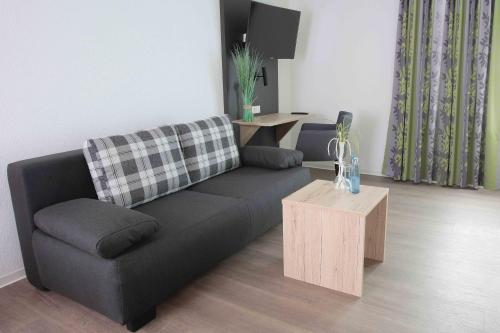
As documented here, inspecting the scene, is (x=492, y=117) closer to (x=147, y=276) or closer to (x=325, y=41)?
(x=325, y=41)

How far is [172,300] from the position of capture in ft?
7.16

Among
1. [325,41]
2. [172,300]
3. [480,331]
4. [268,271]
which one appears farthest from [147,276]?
[325,41]

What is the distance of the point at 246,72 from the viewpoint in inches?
154

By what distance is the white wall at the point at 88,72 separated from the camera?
2322 mm

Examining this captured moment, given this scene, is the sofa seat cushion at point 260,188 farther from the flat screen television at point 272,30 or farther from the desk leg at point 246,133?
the flat screen television at point 272,30

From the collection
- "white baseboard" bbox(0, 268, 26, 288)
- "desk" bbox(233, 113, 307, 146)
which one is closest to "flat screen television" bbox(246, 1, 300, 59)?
"desk" bbox(233, 113, 307, 146)

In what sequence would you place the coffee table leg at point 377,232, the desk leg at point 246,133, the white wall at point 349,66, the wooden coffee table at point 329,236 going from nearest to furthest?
the wooden coffee table at point 329,236
the coffee table leg at point 377,232
the desk leg at point 246,133
the white wall at point 349,66

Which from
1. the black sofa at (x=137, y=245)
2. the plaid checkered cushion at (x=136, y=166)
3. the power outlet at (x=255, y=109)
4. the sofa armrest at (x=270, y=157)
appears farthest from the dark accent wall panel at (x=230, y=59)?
the black sofa at (x=137, y=245)

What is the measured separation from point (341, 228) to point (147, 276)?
105 cm

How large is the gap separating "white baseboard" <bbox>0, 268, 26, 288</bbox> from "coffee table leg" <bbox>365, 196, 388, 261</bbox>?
2227 mm

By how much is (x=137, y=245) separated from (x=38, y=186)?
708 millimetres

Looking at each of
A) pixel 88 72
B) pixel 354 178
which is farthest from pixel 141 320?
pixel 88 72

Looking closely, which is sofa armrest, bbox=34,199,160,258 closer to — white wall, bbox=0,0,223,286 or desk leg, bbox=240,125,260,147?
white wall, bbox=0,0,223,286

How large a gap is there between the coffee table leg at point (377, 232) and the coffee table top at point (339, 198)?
0.14 meters
